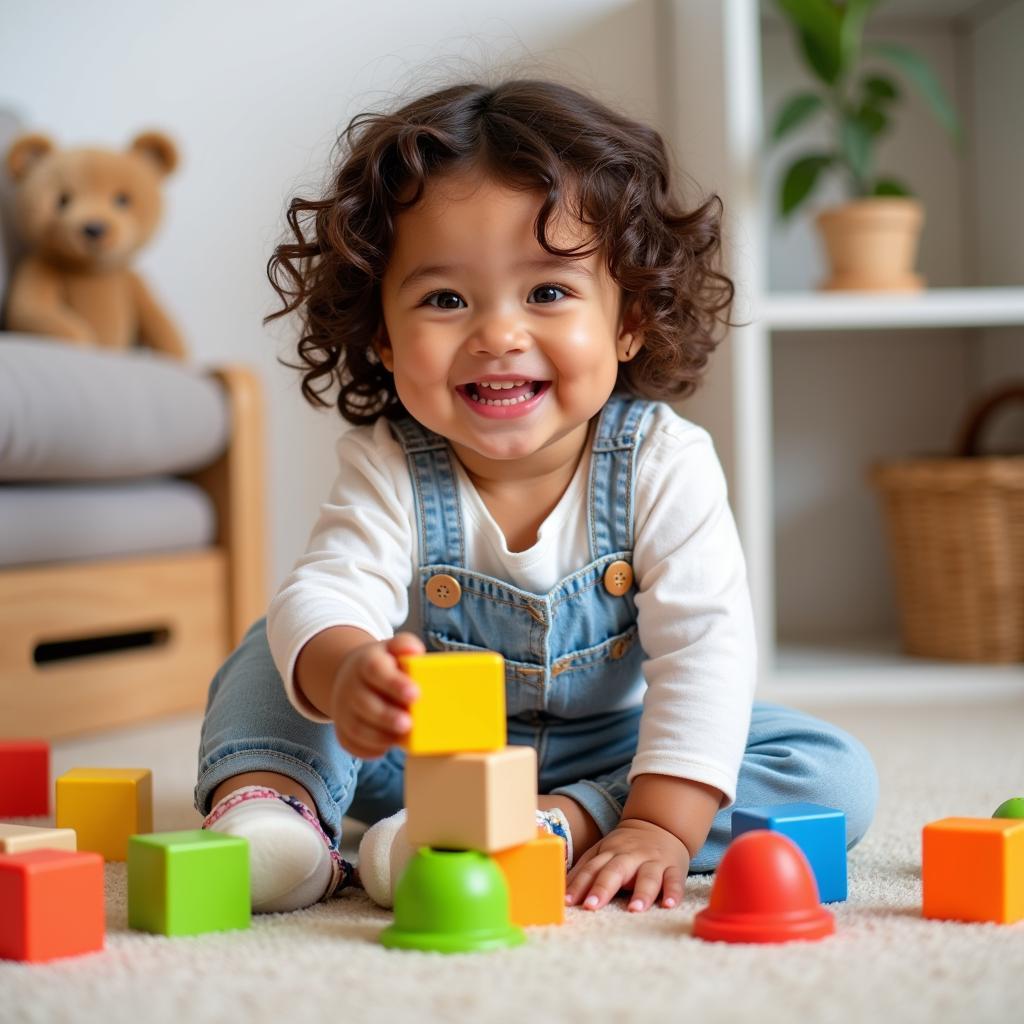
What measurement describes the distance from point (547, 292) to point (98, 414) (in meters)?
0.73

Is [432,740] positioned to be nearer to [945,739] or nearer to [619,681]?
[619,681]

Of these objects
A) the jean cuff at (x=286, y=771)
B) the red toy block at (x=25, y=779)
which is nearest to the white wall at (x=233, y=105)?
the red toy block at (x=25, y=779)

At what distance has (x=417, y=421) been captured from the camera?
0.99m

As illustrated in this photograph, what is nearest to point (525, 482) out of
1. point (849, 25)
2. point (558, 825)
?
point (558, 825)

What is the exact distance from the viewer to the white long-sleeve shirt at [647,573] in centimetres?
87

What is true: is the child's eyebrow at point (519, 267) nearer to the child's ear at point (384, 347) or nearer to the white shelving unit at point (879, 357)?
the child's ear at point (384, 347)

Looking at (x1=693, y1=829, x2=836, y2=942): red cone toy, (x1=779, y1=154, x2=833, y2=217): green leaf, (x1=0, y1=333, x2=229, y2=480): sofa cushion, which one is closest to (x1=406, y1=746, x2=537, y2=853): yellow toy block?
(x1=693, y1=829, x2=836, y2=942): red cone toy

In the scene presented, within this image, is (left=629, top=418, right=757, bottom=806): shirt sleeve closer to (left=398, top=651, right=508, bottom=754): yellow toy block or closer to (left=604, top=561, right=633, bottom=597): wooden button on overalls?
(left=604, top=561, right=633, bottom=597): wooden button on overalls

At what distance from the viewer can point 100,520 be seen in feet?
5.07

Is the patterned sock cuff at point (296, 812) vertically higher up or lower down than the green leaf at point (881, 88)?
lower down

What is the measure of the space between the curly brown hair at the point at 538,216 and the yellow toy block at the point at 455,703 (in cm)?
33

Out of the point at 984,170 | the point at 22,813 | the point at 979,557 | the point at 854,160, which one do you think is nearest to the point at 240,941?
the point at 22,813

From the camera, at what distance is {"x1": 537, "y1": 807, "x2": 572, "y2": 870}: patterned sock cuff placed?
2.81ft

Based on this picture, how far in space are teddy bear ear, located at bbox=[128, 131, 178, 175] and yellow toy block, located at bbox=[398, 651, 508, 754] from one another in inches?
57.8
